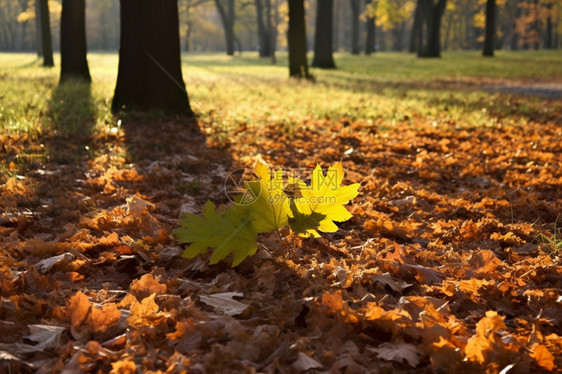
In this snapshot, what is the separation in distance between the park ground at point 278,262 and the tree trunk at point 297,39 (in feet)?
34.6

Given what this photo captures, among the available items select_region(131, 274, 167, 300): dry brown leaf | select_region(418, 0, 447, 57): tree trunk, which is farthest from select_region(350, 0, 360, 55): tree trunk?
select_region(131, 274, 167, 300): dry brown leaf

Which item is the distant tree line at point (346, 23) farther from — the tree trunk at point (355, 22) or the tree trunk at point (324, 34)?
the tree trunk at point (324, 34)

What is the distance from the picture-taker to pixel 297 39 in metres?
17.0

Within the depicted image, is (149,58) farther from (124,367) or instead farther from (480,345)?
(480,345)

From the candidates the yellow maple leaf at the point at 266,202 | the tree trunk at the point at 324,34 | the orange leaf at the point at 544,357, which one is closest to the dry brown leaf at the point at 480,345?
the orange leaf at the point at 544,357

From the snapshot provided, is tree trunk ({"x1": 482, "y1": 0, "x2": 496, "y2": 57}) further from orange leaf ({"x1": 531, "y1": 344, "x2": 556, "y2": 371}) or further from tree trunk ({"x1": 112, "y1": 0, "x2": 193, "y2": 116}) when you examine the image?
orange leaf ({"x1": 531, "y1": 344, "x2": 556, "y2": 371})

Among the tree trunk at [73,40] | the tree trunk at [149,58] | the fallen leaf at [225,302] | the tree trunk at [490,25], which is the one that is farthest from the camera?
the tree trunk at [490,25]

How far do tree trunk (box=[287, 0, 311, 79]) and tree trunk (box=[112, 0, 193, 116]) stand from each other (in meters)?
9.27

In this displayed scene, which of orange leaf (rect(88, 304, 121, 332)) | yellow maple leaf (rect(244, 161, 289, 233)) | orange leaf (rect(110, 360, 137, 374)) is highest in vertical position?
yellow maple leaf (rect(244, 161, 289, 233))

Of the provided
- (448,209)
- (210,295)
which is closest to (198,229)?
(210,295)

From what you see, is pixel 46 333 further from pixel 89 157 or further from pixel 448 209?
pixel 89 157

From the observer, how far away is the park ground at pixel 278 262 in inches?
81.4

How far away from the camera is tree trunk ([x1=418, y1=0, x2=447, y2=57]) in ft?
97.6

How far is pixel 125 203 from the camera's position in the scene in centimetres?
419
